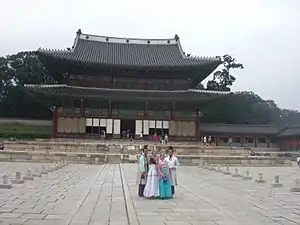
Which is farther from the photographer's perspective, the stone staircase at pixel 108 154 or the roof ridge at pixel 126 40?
the roof ridge at pixel 126 40

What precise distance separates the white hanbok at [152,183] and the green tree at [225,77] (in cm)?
6361

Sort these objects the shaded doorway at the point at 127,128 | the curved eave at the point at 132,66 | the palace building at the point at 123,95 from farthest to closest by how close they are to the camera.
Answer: the shaded doorway at the point at 127,128
the curved eave at the point at 132,66
the palace building at the point at 123,95

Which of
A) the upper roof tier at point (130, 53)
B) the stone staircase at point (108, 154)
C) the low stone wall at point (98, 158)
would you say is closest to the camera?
the low stone wall at point (98, 158)

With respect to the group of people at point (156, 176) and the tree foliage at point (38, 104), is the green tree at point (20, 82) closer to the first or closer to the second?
the tree foliage at point (38, 104)

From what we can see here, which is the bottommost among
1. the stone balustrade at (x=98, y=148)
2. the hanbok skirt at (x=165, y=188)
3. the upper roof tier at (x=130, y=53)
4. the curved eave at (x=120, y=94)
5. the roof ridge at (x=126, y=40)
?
the hanbok skirt at (x=165, y=188)

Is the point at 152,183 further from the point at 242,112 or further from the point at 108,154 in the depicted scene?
the point at 242,112

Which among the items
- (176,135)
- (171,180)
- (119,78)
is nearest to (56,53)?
(119,78)

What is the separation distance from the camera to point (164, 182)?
12.8 meters

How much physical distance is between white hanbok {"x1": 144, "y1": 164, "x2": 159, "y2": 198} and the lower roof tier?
3084cm

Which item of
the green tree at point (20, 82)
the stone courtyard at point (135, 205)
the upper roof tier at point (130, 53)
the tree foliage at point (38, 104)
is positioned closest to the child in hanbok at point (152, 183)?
the stone courtyard at point (135, 205)

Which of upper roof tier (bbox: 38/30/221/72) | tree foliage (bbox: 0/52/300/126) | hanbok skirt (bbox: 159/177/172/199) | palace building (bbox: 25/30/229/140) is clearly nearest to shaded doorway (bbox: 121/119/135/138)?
palace building (bbox: 25/30/229/140)

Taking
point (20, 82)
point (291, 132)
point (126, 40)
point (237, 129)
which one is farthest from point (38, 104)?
point (291, 132)

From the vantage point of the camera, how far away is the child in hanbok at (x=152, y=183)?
41.6 ft

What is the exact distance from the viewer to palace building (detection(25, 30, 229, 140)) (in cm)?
4391
